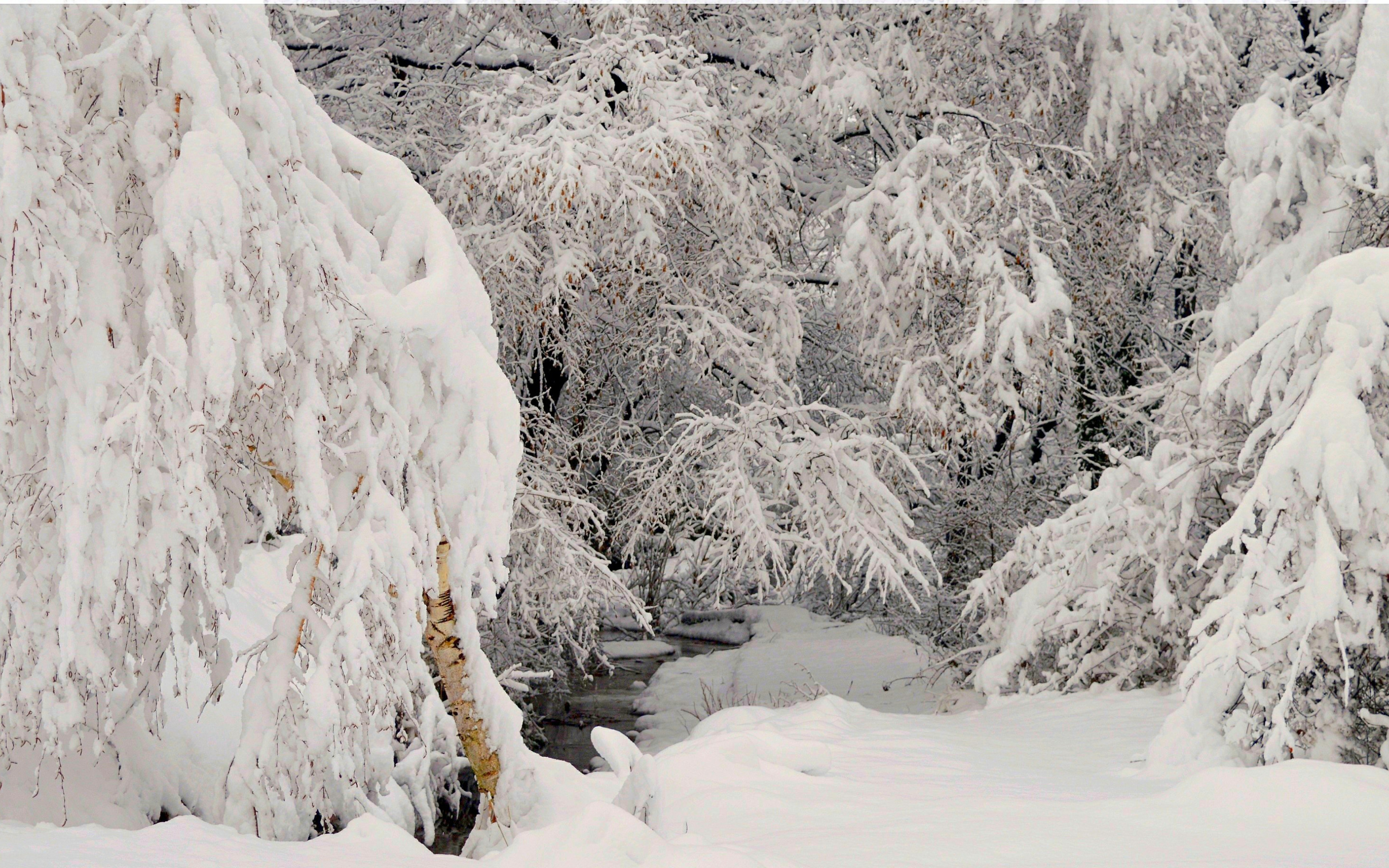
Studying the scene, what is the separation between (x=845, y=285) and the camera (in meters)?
8.59

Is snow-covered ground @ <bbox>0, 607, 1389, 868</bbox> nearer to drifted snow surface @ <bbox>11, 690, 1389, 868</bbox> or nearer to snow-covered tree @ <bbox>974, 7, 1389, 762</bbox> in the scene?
drifted snow surface @ <bbox>11, 690, 1389, 868</bbox>

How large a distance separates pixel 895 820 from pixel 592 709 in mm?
7423

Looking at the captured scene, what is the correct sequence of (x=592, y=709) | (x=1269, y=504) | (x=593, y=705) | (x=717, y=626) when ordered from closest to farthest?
(x=1269, y=504)
(x=592, y=709)
(x=593, y=705)
(x=717, y=626)

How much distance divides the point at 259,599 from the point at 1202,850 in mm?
4414

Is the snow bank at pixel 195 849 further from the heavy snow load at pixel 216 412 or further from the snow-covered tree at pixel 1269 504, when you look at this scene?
the snow-covered tree at pixel 1269 504

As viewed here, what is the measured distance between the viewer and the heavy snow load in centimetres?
305

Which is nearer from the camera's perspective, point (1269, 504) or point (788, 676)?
point (1269, 504)

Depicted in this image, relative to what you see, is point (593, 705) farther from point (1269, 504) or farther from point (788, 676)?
point (1269, 504)

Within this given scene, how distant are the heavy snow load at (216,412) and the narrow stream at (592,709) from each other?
545 centimetres

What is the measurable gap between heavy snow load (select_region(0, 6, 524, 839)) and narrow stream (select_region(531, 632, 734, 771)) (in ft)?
17.9

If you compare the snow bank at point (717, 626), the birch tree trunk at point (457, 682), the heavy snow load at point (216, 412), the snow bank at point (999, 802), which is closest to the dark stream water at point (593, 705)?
the snow bank at point (717, 626)

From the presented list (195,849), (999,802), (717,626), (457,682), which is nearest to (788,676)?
(717,626)

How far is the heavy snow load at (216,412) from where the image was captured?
10.0ft

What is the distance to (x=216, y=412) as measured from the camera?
3160 millimetres
